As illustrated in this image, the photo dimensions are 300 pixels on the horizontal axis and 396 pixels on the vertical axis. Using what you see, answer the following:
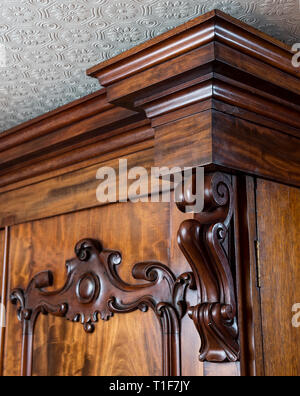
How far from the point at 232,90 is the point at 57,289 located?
32.7 inches

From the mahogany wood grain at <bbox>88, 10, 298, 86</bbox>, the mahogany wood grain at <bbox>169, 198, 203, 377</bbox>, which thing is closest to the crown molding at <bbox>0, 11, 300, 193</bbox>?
the mahogany wood grain at <bbox>88, 10, 298, 86</bbox>

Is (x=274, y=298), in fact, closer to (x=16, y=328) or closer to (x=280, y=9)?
(x=280, y=9)

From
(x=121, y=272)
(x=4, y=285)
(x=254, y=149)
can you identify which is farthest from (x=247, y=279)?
(x=4, y=285)

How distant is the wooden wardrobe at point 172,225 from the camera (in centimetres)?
100

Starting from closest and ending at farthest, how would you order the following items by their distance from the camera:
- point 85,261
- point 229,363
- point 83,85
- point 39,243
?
point 229,363 < point 83,85 < point 85,261 < point 39,243

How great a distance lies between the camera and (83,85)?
1367 millimetres

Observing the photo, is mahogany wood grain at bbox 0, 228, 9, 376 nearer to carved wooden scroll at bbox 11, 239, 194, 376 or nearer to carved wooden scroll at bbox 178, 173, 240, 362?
carved wooden scroll at bbox 11, 239, 194, 376

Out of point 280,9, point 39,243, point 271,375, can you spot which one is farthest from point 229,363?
point 39,243

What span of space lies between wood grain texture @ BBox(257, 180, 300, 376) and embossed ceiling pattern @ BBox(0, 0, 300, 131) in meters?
0.34

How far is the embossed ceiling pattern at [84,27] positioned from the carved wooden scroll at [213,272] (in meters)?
0.33

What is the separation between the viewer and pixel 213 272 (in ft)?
3.39

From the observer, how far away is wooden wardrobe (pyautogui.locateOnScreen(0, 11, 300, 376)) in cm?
100

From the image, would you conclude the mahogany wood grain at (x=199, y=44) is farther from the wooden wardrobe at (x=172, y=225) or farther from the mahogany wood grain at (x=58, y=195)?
the mahogany wood grain at (x=58, y=195)

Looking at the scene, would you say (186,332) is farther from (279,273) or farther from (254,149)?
(254,149)
